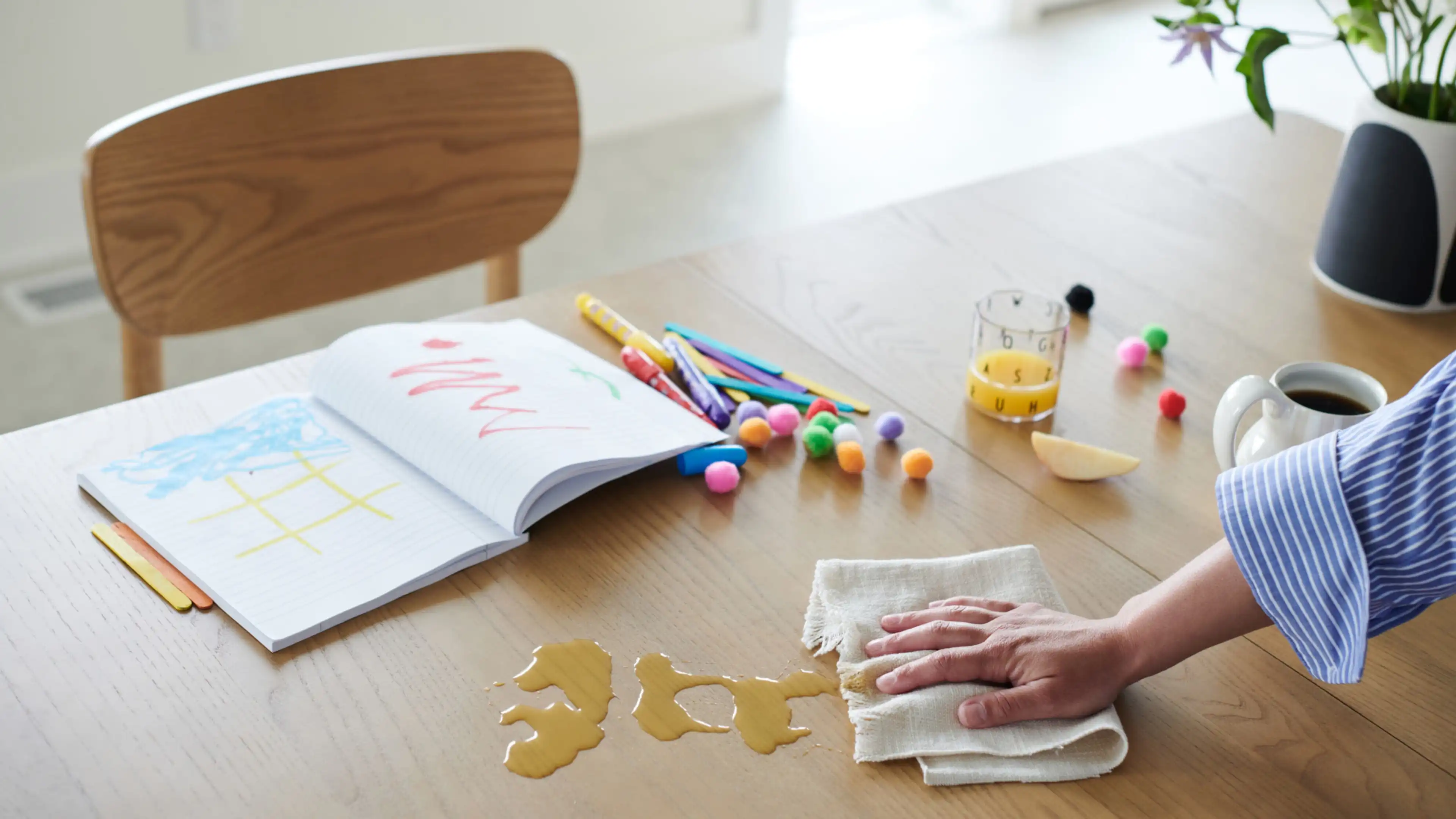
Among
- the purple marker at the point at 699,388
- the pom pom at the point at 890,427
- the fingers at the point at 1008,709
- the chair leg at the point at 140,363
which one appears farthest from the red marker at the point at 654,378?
the chair leg at the point at 140,363

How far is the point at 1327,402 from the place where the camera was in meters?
0.89

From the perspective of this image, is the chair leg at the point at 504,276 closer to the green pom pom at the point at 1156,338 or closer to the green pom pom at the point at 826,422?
the green pom pom at the point at 826,422

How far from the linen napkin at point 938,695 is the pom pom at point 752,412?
0.18 meters

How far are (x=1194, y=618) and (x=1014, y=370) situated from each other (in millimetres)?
309

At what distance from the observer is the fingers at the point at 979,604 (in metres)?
0.78

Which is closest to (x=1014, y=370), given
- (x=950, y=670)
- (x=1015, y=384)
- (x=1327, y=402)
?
(x=1015, y=384)

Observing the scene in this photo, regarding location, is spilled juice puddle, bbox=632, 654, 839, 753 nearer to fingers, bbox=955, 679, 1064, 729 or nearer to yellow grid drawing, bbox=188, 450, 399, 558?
fingers, bbox=955, 679, 1064, 729

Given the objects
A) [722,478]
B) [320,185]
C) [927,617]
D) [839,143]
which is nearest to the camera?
[927,617]

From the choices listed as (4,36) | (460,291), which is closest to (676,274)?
(460,291)

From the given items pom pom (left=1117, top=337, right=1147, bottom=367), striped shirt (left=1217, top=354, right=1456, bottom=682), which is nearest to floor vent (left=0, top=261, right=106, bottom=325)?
pom pom (left=1117, top=337, right=1147, bottom=367)

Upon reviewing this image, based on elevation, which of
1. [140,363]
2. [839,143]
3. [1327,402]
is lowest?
[839,143]

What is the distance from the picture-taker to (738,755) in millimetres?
688

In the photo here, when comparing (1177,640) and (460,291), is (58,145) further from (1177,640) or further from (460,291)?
(1177,640)

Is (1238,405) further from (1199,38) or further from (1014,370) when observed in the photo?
(1199,38)
